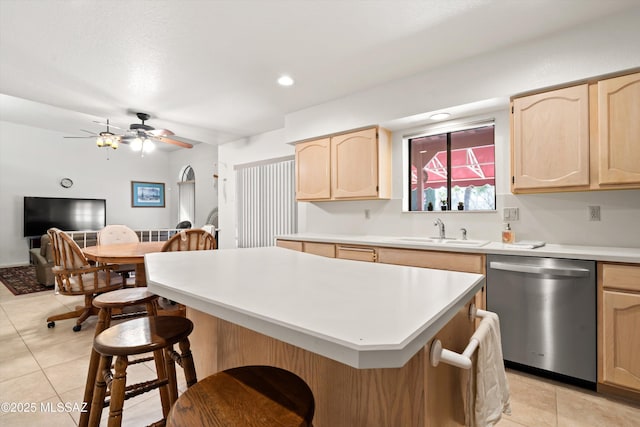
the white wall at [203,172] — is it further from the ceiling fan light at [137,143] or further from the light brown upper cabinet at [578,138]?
the light brown upper cabinet at [578,138]

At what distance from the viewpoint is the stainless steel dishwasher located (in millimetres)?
1923

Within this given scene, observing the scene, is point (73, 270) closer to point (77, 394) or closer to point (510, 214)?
point (77, 394)

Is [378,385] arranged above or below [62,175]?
below

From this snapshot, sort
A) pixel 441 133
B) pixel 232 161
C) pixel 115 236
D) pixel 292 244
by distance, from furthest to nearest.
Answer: pixel 232 161, pixel 115 236, pixel 292 244, pixel 441 133

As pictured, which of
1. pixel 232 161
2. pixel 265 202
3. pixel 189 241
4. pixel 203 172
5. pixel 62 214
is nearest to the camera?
pixel 189 241

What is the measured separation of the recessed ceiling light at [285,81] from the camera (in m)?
2.94

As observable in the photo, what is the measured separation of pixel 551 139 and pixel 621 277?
1.02 metres

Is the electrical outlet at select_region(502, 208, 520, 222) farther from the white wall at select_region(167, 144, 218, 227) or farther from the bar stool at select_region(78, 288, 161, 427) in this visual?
the white wall at select_region(167, 144, 218, 227)

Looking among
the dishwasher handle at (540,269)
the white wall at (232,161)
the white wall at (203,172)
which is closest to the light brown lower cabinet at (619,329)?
the dishwasher handle at (540,269)

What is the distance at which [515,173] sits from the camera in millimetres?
2395

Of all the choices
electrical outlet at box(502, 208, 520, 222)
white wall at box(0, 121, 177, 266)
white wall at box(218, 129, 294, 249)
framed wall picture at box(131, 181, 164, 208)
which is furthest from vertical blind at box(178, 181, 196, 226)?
electrical outlet at box(502, 208, 520, 222)

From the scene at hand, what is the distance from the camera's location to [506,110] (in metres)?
2.69

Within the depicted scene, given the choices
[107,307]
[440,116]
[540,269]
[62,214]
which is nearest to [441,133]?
[440,116]

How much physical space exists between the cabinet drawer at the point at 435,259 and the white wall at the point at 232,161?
2657 mm
